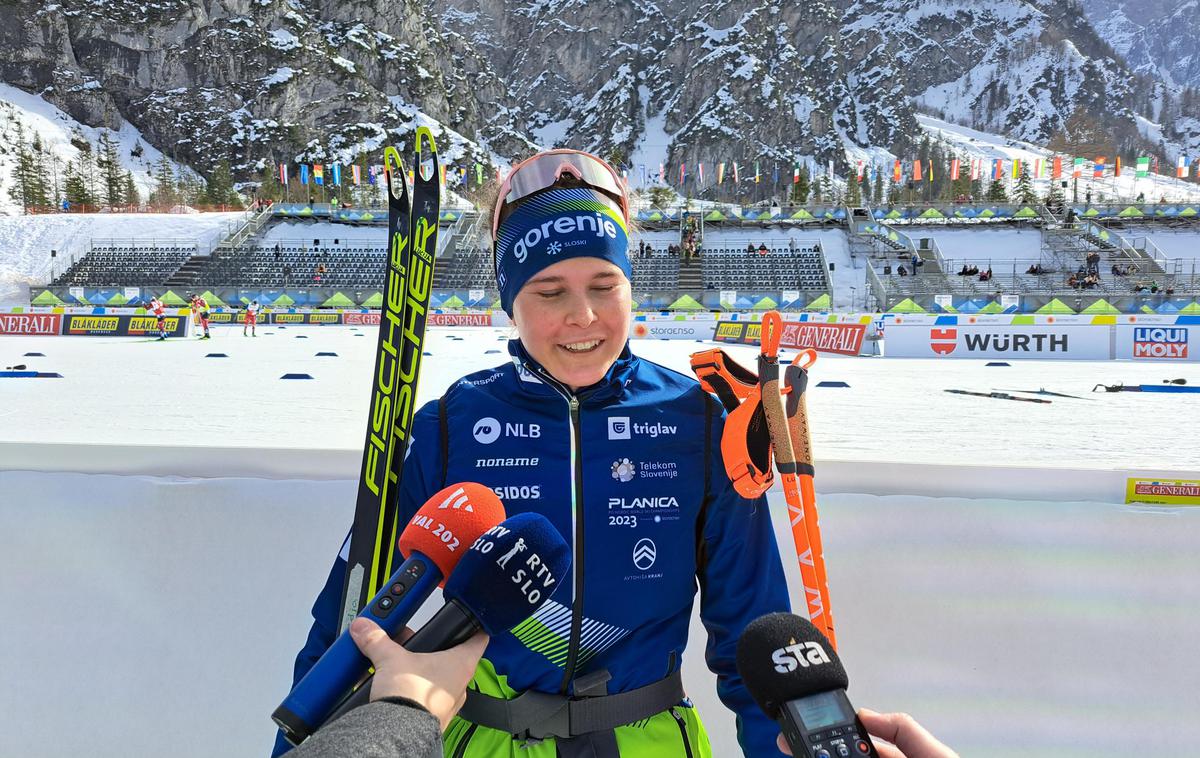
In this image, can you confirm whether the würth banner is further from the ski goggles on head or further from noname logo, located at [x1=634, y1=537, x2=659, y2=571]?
noname logo, located at [x1=634, y1=537, x2=659, y2=571]

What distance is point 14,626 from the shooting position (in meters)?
2.35

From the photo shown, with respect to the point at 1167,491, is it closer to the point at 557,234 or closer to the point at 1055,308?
the point at 557,234

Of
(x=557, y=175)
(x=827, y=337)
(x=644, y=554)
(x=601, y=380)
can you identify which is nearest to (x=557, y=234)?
(x=557, y=175)

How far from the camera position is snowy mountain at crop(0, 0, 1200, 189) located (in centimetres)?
9912

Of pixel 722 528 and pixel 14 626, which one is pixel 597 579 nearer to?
pixel 722 528

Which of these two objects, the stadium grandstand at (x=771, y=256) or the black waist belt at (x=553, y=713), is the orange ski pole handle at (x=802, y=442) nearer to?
the black waist belt at (x=553, y=713)

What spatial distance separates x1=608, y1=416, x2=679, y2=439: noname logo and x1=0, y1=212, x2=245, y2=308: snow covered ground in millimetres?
43136

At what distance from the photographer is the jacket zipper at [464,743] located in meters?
1.34

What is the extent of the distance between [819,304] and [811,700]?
29.3 meters

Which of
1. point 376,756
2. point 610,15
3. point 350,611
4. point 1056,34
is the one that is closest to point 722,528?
point 350,611

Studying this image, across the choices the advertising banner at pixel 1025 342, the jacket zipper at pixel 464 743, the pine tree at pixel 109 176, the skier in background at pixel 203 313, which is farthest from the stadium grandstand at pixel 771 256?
the pine tree at pixel 109 176

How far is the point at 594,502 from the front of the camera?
1.41 m

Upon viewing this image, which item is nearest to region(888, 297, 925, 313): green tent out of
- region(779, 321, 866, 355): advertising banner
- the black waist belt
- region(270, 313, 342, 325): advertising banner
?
region(779, 321, 866, 355): advertising banner

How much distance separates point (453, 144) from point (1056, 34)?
165 meters
